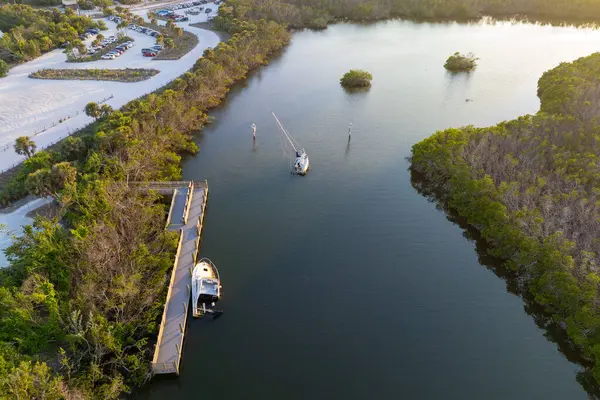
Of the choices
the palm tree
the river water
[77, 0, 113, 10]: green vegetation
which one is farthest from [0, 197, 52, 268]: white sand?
[77, 0, 113, 10]: green vegetation

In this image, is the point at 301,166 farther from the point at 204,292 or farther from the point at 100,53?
the point at 100,53

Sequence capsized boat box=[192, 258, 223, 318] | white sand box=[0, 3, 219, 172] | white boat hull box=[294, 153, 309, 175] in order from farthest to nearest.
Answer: white sand box=[0, 3, 219, 172], white boat hull box=[294, 153, 309, 175], capsized boat box=[192, 258, 223, 318]

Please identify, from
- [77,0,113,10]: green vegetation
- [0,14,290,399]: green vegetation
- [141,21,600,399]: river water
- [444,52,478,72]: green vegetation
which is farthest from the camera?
[77,0,113,10]: green vegetation

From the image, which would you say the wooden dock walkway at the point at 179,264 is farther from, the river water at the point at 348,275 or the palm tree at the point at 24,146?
the palm tree at the point at 24,146

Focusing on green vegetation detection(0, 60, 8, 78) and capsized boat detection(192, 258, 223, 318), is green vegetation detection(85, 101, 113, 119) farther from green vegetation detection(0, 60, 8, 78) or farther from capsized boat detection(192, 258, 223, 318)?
capsized boat detection(192, 258, 223, 318)

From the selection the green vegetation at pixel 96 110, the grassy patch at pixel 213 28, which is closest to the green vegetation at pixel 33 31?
the grassy patch at pixel 213 28

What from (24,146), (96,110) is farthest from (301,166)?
(24,146)

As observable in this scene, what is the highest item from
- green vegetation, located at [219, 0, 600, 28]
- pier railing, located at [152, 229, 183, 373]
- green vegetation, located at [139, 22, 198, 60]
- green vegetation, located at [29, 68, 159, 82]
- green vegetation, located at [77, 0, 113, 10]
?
green vegetation, located at [219, 0, 600, 28]
